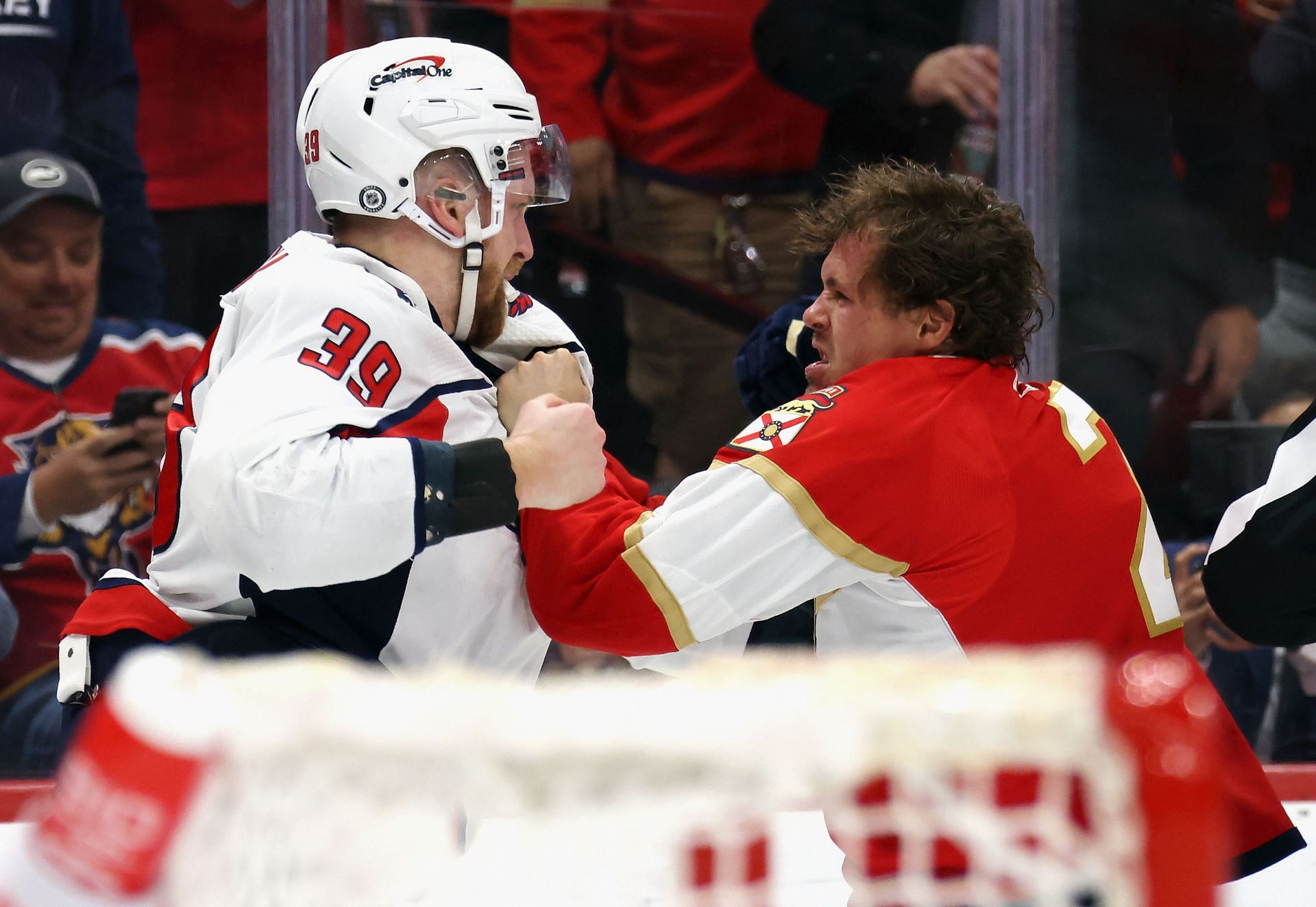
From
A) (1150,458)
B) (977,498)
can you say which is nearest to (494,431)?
(977,498)

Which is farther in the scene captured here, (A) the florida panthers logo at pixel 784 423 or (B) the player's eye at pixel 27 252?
(B) the player's eye at pixel 27 252

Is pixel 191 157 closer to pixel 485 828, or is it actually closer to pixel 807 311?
pixel 807 311

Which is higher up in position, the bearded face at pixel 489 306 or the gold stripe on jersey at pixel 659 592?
the bearded face at pixel 489 306

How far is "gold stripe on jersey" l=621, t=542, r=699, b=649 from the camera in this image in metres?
1.86

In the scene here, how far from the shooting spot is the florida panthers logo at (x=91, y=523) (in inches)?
132

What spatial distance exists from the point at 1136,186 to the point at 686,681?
3.18 meters

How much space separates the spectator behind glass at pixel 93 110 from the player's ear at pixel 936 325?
6.86 ft

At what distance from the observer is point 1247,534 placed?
1.86m

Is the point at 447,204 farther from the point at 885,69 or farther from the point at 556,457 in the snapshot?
the point at 885,69

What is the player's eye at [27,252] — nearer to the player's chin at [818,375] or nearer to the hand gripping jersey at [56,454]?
the hand gripping jersey at [56,454]

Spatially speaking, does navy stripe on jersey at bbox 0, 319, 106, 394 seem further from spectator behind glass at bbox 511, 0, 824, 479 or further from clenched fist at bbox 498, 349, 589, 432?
clenched fist at bbox 498, 349, 589, 432

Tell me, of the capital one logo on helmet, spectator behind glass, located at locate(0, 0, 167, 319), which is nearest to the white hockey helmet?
the capital one logo on helmet

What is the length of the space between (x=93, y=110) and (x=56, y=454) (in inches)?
32.2

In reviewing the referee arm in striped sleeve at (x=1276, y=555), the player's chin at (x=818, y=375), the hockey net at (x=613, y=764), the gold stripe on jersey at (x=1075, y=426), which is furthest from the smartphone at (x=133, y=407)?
the hockey net at (x=613, y=764)
